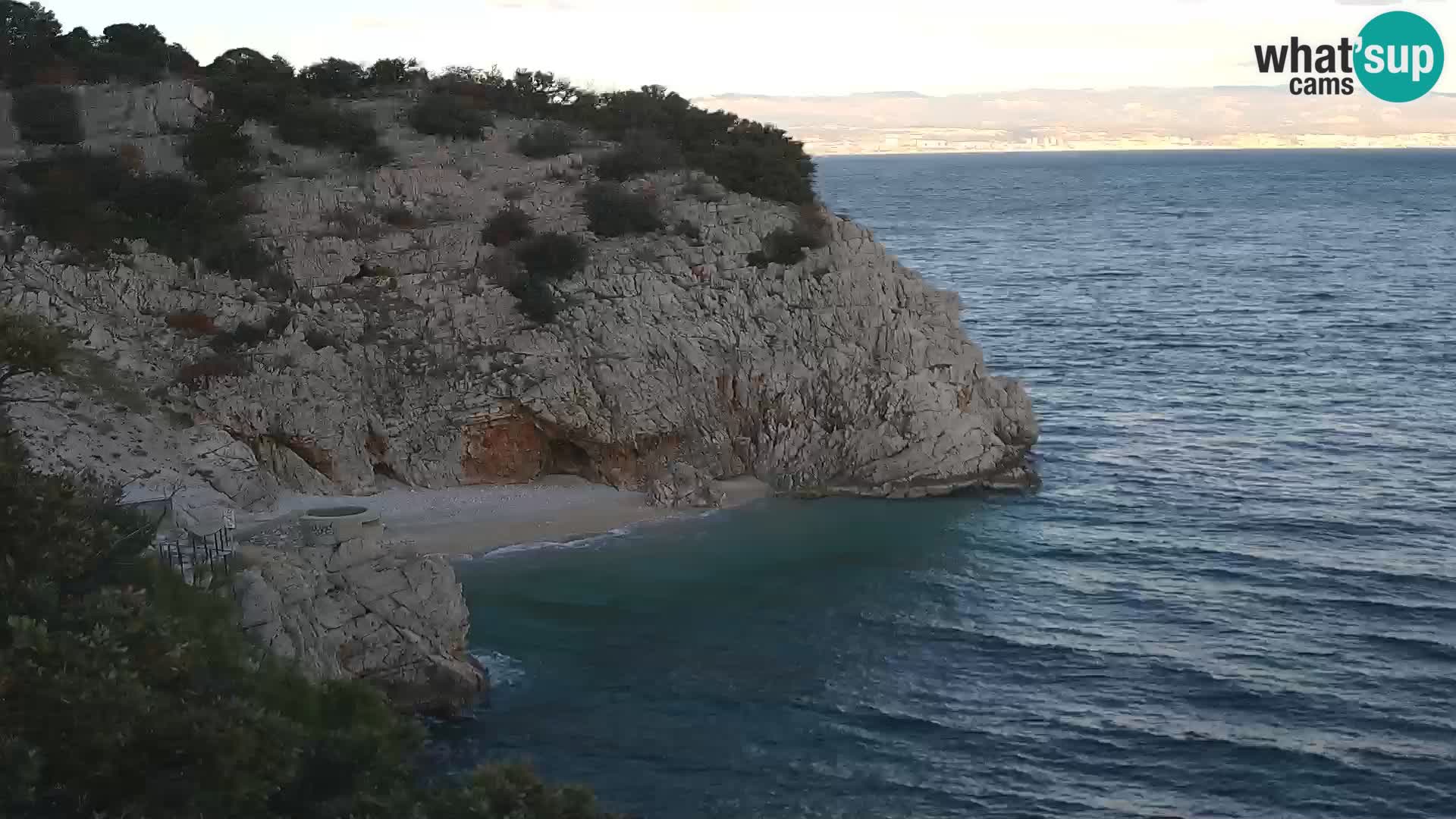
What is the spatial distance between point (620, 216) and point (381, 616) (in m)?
20.5

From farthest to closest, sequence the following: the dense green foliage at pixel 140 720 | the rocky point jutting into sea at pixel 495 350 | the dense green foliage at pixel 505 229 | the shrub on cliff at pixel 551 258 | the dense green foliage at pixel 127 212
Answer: the dense green foliage at pixel 505 229 → the shrub on cliff at pixel 551 258 → the dense green foliage at pixel 127 212 → the rocky point jutting into sea at pixel 495 350 → the dense green foliage at pixel 140 720

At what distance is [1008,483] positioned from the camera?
1548 inches

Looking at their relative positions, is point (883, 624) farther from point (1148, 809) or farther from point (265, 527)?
point (265, 527)

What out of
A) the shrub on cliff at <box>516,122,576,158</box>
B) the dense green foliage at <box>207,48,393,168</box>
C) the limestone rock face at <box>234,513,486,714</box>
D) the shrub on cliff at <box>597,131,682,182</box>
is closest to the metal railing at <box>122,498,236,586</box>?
the limestone rock face at <box>234,513,486,714</box>

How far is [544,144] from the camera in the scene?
150 ft

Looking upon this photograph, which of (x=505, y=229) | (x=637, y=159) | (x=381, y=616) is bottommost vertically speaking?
(x=381, y=616)

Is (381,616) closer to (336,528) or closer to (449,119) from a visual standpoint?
(336,528)

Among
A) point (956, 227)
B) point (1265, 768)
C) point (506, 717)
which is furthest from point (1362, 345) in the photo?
point (956, 227)

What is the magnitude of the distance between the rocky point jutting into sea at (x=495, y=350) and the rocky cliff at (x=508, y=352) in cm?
7

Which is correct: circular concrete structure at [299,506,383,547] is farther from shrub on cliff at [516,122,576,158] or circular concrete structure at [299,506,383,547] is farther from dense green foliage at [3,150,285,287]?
shrub on cliff at [516,122,576,158]

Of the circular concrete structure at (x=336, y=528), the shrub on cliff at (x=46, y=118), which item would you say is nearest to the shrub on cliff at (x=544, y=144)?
the shrub on cliff at (x=46, y=118)

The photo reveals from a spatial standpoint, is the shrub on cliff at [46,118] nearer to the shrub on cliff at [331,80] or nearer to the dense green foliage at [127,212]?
the dense green foliage at [127,212]

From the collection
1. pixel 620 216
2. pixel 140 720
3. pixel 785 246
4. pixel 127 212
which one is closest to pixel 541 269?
pixel 620 216

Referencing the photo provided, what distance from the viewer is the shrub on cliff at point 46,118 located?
141 ft
